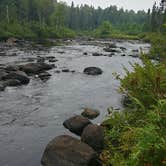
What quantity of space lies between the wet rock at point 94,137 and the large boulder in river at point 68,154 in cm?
117

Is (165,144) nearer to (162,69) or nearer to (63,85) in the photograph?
(162,69)

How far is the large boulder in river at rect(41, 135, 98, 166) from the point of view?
359 inches

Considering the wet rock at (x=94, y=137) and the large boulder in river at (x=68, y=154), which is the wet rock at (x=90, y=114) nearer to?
the wet rock at (x=94, y=137)

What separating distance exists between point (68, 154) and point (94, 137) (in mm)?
1985

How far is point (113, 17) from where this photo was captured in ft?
555

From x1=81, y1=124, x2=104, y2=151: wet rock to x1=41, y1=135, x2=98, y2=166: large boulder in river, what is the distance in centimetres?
117

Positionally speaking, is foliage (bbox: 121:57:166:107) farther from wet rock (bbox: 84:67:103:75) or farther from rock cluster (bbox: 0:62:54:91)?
wet rock (bbox: 84:67:103:75)

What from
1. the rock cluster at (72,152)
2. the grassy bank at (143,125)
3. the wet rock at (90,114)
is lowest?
the wet rock at (90,114)

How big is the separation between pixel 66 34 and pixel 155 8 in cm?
4119

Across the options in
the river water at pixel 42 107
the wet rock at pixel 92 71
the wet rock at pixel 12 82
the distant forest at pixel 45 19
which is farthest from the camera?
the distant forest at pixel 45 19

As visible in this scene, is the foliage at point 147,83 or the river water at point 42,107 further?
the river water at point 42,107

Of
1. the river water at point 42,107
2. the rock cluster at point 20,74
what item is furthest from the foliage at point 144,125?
the rock cluster at point 20,74

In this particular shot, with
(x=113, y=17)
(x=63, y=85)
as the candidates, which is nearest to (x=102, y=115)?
(x=63, y=85)

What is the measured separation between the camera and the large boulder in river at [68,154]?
912 cm
